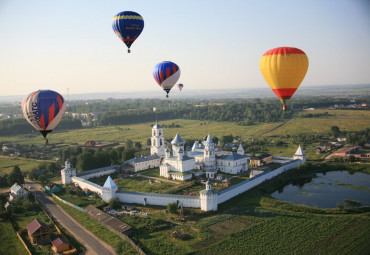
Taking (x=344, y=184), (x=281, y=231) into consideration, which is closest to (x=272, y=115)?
(x=344, y=184)

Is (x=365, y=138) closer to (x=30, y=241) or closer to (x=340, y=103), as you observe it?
(x=30, y=241)

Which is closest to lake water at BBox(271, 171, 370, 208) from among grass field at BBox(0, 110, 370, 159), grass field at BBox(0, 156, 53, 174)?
grass field at BBox(0, 110, 370, 159)

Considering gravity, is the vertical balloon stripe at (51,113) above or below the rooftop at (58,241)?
above

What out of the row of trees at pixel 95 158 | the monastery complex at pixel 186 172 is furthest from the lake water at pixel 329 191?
the row of trees at pixel 95 158

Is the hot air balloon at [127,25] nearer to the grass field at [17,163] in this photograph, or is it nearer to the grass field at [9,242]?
the grass field at [9,242]

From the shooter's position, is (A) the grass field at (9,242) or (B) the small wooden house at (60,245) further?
(A) the grass field at (9,242)

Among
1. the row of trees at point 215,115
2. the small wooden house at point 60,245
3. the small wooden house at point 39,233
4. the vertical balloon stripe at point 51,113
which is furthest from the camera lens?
the row of trees at point 215,115

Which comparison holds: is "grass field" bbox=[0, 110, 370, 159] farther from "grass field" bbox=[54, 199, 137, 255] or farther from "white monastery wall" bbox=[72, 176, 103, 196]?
"grass field" bbox=[54, 199, 137, 255]
